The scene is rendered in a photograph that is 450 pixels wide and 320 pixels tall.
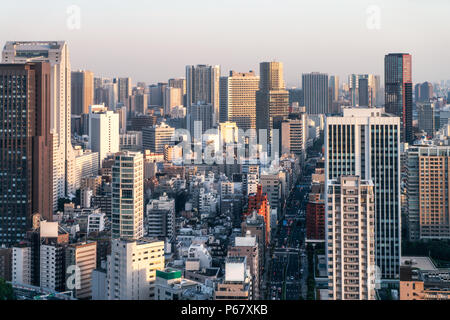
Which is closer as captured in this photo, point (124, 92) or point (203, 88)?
point (203, 88)

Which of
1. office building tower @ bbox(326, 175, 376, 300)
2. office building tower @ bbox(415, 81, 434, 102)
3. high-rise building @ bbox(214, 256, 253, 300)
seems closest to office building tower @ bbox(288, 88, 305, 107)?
office building tower @ bbox(415, 81, 434, 102)

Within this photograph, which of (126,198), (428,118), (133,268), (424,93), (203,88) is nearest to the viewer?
(133,268)

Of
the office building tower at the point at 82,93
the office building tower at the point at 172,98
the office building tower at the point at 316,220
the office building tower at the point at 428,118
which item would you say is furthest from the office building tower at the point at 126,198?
the office building tower at the point at 172,98

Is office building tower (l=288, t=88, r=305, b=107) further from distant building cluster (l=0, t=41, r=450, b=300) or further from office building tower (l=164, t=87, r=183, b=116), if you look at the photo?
distant building cluster (l=0, t=41, r=450, b=300)

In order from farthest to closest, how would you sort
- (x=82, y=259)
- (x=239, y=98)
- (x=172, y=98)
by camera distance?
(x=172, y=98) → (x=239, y=98) → (x=82, y=259)

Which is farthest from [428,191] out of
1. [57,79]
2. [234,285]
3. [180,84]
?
[180,84]

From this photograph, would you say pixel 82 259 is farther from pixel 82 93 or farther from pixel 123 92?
pixel 123 92

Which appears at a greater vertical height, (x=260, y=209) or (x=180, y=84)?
(x=180, y=84)
